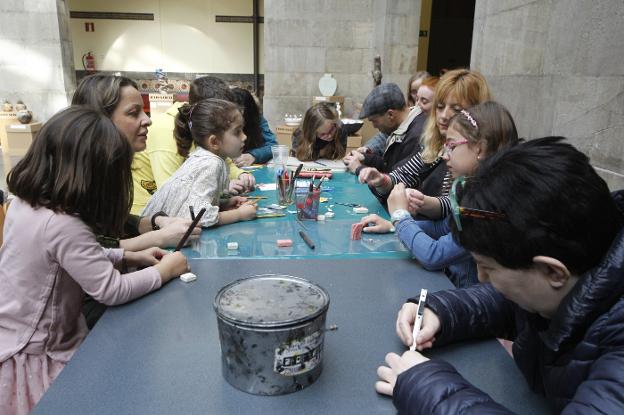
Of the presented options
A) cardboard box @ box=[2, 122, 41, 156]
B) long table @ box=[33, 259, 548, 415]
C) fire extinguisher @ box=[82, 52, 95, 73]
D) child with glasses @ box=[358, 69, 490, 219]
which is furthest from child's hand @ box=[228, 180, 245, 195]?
fire extinguisher @ box=[82, 52, 95, 73]

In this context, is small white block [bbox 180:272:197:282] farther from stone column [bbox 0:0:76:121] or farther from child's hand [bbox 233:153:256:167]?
stone column [bbox 0:0:76:121]

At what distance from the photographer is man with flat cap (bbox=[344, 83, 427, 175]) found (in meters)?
3.04

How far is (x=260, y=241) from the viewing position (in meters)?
1.92

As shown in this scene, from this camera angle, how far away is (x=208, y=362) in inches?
42.5

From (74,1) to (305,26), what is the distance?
6.68m

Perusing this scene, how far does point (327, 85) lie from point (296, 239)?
19.8 feet

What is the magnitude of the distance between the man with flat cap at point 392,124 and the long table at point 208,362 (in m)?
1.69

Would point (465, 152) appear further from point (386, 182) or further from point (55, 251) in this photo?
point (55, 251)

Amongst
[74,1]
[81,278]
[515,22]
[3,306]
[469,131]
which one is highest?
[74,1]

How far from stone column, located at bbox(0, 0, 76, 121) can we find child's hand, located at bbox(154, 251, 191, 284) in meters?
7.33

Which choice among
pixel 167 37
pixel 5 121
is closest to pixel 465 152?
pixel 5 121

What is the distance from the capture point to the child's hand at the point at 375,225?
201cm

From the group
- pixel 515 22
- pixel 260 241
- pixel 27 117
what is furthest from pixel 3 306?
pixel 27 117

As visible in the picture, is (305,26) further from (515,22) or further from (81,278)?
(81,278)
